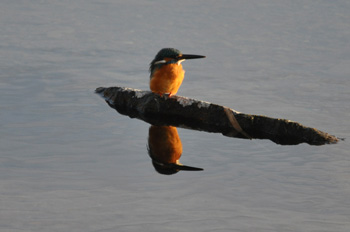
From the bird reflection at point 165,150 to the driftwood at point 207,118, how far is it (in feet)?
0.96

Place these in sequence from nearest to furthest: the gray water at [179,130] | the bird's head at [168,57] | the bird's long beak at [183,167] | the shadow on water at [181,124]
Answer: the gray water at [179,130] → the bird's long beak at [183,167] → the shadow on water at [181,124] → the bird's head at [168,57]

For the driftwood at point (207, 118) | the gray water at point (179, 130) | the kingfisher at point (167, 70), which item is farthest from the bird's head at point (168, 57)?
the gray water at point (179, 130)

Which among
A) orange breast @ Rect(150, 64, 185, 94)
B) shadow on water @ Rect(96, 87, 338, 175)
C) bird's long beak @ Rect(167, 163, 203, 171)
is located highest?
orange breast @ Rect(150, 64, 185, 94)

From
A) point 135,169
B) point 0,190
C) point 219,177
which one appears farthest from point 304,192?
point 0,190

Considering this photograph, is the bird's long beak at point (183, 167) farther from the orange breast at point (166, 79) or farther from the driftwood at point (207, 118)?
the orange breast at point (166, 79)

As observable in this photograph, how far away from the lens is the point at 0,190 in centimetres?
584

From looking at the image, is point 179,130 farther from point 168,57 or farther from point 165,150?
point 168,57

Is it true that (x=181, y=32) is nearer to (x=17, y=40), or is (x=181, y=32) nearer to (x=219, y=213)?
(x=17, y=40)

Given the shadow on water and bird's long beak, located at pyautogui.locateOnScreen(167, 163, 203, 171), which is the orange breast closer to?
the shadow on water

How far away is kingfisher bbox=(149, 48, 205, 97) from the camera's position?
815cm

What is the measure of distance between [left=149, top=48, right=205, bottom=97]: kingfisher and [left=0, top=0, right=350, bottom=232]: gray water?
50 centimetres

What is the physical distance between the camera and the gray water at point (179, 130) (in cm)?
552

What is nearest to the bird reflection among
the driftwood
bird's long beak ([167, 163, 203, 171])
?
bird's long beak ([167, 163, 203, 171])

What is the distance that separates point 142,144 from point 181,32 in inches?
253
